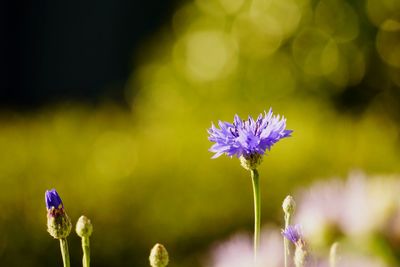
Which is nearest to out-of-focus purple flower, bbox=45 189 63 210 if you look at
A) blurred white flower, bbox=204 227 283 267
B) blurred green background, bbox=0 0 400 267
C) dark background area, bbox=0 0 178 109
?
blurred white flower, bbox=204 227 283 267

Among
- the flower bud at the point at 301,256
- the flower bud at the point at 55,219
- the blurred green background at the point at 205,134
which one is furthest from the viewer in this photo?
the blurred green background at the point at 205,134

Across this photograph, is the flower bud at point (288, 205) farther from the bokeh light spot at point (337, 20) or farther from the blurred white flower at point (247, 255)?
the bokeh light spot at point (337, 20)

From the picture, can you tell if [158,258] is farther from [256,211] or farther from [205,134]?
[205,134]

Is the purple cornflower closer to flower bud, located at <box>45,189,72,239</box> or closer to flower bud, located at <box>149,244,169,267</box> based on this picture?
flower bud, located at <box>149,244,169,267</box>

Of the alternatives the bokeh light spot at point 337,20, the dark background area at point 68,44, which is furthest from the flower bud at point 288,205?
the dark background area at point 68,44

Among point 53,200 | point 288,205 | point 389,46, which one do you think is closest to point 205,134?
point 389,46
